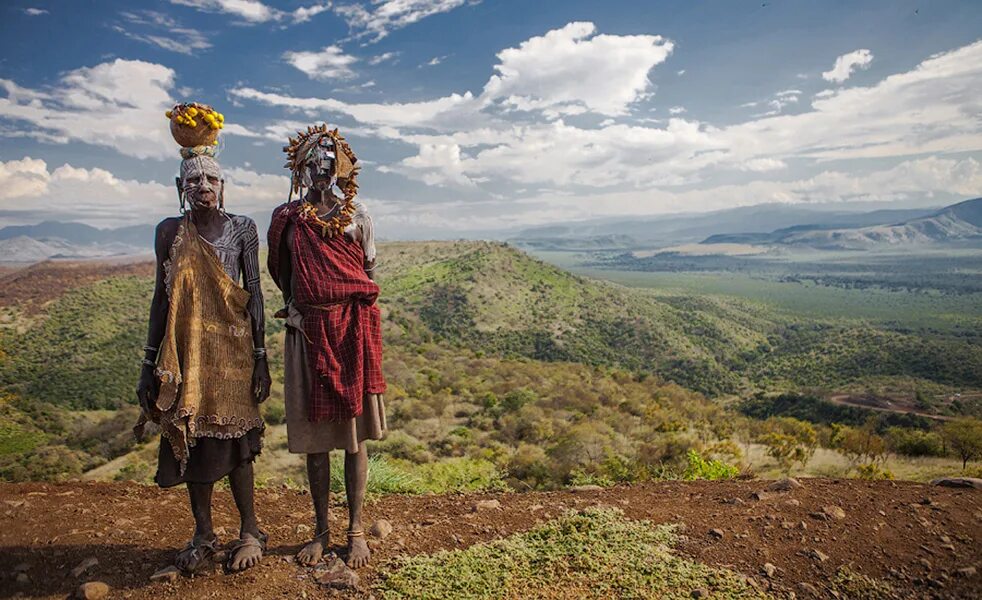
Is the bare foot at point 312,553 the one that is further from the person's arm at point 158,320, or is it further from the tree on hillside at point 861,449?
the tree on hillside at point 861,449

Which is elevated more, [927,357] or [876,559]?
[876,559]

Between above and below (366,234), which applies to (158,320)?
below

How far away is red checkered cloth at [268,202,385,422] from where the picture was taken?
3.22 metres

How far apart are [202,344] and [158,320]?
0.29 meters

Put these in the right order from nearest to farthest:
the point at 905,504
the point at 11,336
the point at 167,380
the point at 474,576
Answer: the point at 167,380
the point at 474,576
the point at 905,504
the point at 11,336

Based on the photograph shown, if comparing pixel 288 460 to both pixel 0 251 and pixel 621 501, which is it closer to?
pixel 621 501

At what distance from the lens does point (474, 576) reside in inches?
130

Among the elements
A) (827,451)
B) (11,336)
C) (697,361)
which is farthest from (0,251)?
(827,451)

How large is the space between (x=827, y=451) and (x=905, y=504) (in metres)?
12.5

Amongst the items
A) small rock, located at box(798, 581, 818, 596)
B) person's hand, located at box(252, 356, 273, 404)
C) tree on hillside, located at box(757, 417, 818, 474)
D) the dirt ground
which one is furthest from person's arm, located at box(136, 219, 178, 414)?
tree on hillside, located at box(757, 417, 818, 474)

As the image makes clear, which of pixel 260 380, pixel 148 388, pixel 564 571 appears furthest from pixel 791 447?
pixel 148 388

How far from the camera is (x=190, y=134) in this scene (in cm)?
320

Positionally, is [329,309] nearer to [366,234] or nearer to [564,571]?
[366,234]

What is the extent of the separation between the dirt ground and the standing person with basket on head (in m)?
0.34
